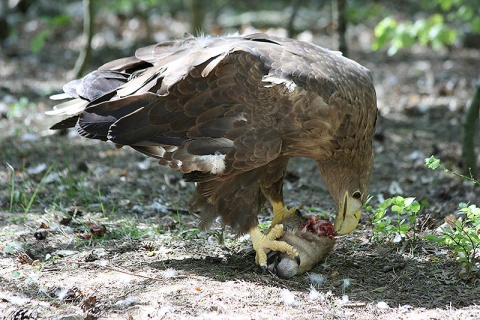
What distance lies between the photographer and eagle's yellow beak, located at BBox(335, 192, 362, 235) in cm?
446

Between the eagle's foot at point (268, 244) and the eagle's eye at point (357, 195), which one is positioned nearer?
the eagle's foot at point (268, 244)

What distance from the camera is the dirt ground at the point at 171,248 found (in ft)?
12.2

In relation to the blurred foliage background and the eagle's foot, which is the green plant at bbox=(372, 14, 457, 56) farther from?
the blurred foliage background

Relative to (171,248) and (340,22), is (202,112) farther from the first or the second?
(340,22)

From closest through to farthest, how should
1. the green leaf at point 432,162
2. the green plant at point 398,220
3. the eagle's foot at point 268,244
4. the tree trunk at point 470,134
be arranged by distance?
1. the green leaf at point 432,162
2. the green plant at point 398,220
3. the eagle's foot at point 268,244
4. the tree trunk at point 470,134

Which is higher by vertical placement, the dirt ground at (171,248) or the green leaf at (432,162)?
the green leaf at (432,162)

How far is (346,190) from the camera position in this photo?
4.50 meters

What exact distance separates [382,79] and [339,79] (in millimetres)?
5639

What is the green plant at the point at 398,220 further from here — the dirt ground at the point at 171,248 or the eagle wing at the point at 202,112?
the eagle wing at the point at 202,112

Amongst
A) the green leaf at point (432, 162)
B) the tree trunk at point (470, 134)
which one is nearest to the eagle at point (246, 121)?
the green leaf at point (432, 162)

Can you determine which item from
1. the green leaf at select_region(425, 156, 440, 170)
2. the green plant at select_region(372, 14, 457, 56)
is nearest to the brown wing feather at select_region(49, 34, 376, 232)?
the green leaf at select_region(425, 156, 440, 170)

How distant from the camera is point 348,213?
4508 mm

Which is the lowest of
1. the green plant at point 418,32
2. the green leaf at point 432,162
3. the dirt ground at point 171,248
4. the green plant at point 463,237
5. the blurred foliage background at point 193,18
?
the blurred foliage background at point 193,18

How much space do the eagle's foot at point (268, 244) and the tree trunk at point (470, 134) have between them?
2131mm
